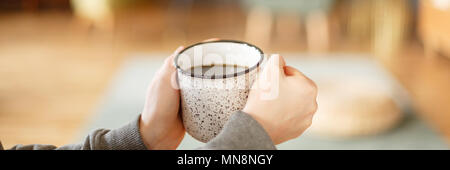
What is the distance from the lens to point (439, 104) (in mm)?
2035

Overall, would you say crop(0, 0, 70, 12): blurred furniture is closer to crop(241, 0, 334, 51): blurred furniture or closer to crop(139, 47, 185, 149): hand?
crop(241, 0, 334, 51): blurred furniture

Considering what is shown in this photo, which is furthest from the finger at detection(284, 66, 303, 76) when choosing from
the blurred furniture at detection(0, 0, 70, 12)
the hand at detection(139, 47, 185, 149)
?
the blurred furniture at detection(0, 0, 70, 12)

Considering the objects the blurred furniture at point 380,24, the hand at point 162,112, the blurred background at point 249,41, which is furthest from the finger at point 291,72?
the blurred furniture at point 380,24

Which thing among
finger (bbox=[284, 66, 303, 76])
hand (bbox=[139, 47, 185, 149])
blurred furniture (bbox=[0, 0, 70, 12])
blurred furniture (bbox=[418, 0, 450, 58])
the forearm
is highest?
blurred furniture (bbox=[0, 0, 70, 12])

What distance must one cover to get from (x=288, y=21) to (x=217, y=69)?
275cm

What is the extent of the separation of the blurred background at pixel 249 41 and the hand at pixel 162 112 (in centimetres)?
109

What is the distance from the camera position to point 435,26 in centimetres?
240

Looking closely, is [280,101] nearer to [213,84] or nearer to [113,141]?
[213,84]

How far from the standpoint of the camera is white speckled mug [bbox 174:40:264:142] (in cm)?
53

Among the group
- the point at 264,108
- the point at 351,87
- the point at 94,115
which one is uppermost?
the point at 264,108

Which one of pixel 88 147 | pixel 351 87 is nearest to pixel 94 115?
pixel 351 87

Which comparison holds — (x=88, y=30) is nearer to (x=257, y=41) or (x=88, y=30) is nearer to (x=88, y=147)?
(x=257, y=41)

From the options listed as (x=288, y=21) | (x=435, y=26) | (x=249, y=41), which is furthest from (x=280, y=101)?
(x=288, y=21)
